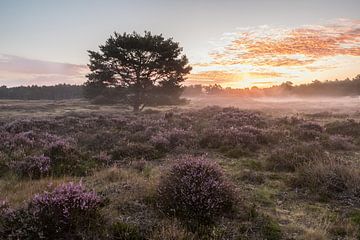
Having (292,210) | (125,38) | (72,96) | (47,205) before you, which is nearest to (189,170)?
(292,210)

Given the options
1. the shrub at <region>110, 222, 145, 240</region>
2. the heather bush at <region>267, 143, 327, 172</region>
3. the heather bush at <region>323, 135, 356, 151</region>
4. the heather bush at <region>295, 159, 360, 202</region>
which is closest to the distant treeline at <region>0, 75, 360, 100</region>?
the heather bush at <region>323, 135, 356, 151</region>

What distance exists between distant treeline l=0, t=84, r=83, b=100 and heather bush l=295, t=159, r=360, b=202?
4772 inches

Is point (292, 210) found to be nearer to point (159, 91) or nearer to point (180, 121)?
point (180, 121)

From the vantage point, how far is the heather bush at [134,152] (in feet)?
38.5

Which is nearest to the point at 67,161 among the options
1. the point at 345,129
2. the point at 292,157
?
the point at 292,157

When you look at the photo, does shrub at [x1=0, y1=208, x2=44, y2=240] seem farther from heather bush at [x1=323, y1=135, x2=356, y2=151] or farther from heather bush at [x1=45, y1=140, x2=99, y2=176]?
heather bush at [x1=323, y1=135, x2=356, y2=151]

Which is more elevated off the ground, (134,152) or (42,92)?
(42,92)

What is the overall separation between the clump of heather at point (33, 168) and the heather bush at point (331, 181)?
6.38 meters

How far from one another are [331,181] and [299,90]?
113246 millimetres

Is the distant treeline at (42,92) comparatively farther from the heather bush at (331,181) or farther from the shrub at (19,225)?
the shrub at (19,225)

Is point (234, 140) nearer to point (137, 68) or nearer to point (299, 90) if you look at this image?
point (137, 68)

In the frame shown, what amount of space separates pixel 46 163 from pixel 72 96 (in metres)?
133

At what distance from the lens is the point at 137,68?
39.7 m

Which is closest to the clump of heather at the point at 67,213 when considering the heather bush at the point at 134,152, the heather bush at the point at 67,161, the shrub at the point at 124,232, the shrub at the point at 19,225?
the shrub at the point at 19,225
